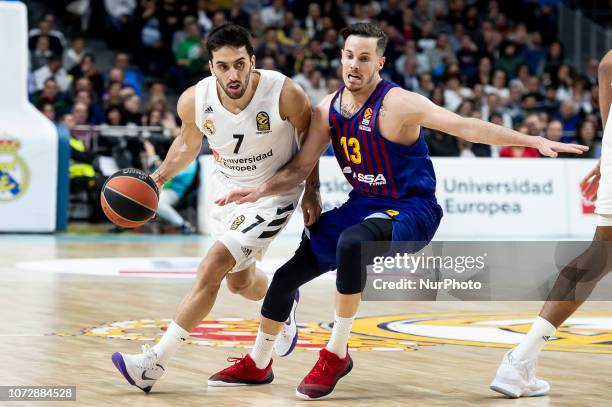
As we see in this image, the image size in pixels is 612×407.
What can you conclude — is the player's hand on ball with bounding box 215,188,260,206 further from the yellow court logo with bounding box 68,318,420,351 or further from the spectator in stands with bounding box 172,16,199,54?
the spectator in stands with bounding box 172,16,199,54

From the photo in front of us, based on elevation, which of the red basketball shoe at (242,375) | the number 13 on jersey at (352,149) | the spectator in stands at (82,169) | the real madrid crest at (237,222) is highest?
the number 13 on jersey at (352,149)

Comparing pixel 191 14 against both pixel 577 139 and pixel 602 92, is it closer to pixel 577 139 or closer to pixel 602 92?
pixel 577 139

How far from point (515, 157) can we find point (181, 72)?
5.80 meters

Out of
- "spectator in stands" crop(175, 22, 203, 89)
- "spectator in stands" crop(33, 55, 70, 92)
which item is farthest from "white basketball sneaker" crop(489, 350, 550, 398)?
"spectator in stands" crop(175, 22, 203, 89)

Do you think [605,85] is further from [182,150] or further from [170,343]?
[170,343]

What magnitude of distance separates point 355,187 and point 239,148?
662 mm

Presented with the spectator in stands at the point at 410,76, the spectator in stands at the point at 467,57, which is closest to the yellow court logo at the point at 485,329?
the spectator in stands at the point at 410,76

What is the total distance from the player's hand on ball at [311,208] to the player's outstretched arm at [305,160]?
10 cm

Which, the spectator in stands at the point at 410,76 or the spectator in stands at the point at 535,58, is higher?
the spectator in stands at the point at 535,58

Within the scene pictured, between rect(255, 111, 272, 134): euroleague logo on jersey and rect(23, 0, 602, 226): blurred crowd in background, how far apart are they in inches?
389

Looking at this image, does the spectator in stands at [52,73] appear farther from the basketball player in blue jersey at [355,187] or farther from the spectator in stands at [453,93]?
the basketball player in blue jersey at [355,187]

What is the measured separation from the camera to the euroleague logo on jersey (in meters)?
6.17


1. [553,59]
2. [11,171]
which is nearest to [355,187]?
[11,171]

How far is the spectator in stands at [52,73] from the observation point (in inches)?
685
